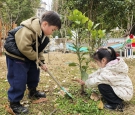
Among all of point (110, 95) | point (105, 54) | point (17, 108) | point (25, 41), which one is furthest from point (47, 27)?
point (110, 95)

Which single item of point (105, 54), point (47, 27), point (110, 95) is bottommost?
point (110, 95)

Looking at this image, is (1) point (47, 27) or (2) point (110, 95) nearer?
(1) point (47, 27)

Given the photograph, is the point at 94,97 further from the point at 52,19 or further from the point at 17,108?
the point at 52,19

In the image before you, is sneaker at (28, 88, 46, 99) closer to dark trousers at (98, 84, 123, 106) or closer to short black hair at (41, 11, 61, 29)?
dark trousers at (98, 84, 123, 106)

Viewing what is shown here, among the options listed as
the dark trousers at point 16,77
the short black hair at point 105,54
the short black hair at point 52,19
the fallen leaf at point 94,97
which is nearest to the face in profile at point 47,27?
the short black hair at point 52,19

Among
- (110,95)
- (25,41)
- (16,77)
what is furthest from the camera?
(110,95)

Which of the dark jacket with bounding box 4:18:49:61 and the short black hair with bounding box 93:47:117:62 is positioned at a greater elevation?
the dark jacket with bounding box 4:18:49:61

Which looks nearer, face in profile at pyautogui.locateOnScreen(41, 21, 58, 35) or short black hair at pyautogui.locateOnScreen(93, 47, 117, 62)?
face in profile at pyautogui.locateOnScreen(41, 21, 58, 35)

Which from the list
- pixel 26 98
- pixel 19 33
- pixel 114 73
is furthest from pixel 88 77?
pixel 19 33

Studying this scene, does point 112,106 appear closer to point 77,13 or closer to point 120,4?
point 77,13

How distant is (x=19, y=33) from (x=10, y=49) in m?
0.19

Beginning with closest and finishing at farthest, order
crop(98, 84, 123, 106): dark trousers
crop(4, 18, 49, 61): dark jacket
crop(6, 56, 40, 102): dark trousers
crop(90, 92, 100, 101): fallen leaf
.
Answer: crop(4, 18, 49, 61): dark jacket < crop(6, 56, 40, 102): dark trousers < crop(98, 84, 123, 106): dark trousers < crop(90, 92, 100, 101): fallen leaf

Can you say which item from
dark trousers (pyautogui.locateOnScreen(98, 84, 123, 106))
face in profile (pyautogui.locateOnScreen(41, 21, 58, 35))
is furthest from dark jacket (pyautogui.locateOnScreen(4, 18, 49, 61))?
→ dark trousers (pyautogui.locateOnScreen(98, 84, 123, 106))

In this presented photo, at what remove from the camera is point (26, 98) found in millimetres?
2633
